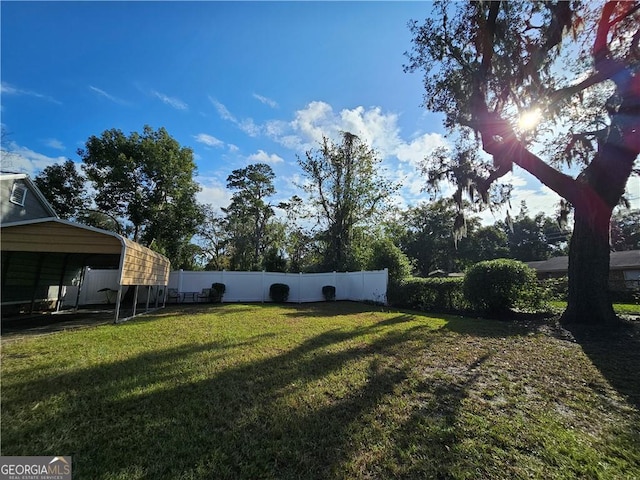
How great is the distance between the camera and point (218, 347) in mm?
5133

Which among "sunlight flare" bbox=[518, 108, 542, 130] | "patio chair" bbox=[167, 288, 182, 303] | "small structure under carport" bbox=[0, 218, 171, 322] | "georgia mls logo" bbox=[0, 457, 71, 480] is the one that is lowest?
"georgia mls logo" bbox=[0, 457, 71, 480]

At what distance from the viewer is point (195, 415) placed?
2658 millimetres

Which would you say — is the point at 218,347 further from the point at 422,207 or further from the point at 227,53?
the point at 422,207

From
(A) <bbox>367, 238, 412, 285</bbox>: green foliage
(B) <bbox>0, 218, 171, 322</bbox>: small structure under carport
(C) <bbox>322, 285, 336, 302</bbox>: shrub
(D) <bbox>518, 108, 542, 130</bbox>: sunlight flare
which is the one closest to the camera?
(B) <bbox>0, 218, 171, 322</bbox>: small structure under carport

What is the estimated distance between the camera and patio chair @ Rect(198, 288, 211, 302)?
566 inches

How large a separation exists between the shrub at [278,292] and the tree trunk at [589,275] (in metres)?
11.5

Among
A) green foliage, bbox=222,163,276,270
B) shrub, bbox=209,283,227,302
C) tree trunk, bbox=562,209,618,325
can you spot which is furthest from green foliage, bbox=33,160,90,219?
tree trunk, bbox=562,209,618,325

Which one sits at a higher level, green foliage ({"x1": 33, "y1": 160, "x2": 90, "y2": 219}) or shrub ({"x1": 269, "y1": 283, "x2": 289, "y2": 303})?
green foliage ({"x1": 33, "y1": 160, "x2": 90, "y2": 219})

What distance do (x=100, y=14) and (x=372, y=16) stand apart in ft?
19.8

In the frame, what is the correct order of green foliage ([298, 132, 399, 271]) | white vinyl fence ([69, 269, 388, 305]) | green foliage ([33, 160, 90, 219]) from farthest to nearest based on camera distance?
green foliage ([298, 132, 399, 271]) → green foliage ([33, 160, 90, 219]) → white vinyl fence ([69, 269, 388, 305])

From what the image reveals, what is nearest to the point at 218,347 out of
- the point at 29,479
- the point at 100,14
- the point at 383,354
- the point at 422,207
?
→ the point at 383,354

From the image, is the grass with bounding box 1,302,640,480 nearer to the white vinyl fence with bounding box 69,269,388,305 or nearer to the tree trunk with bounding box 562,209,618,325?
the tree trunk with bounding box 562,209,618,325

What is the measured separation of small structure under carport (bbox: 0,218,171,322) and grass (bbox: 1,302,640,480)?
2531mm

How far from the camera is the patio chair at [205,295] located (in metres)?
14.4
